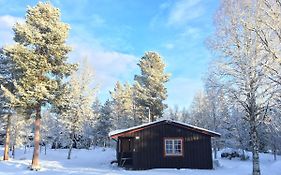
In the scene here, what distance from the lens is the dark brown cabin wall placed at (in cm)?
2555

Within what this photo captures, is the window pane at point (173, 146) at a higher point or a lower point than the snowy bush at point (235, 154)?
higher

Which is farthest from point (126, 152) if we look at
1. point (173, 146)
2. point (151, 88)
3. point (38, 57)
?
point (151, 88)

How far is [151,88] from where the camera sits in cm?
4222

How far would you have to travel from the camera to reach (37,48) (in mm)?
25172

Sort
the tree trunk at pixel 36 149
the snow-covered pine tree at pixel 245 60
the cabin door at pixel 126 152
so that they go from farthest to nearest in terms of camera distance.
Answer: the cabin door at pixel 126 152 < the tree trunk at pixel 36 149 < the snow-covered pine tree at pixel 245 60

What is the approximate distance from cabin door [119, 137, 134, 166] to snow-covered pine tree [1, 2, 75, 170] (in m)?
7.67

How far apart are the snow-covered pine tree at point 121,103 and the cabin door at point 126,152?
2267 centimetres

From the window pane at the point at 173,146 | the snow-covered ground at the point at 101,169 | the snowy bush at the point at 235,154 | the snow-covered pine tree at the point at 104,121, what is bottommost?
the snow-covered ground at the point at 101,169

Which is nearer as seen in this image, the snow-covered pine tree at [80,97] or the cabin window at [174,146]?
the cabin window at [174,146]

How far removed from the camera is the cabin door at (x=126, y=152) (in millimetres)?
28075

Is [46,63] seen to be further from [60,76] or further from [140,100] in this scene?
[140,100]

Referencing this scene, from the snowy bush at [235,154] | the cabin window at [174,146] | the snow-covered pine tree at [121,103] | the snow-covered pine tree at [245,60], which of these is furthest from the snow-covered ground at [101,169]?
the snow-covered pine tree at [121,103]

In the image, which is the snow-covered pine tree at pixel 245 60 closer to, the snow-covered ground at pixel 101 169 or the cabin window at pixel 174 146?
the snow-covered ground at pixel 101 169

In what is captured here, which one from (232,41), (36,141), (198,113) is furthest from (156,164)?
(198,113)
